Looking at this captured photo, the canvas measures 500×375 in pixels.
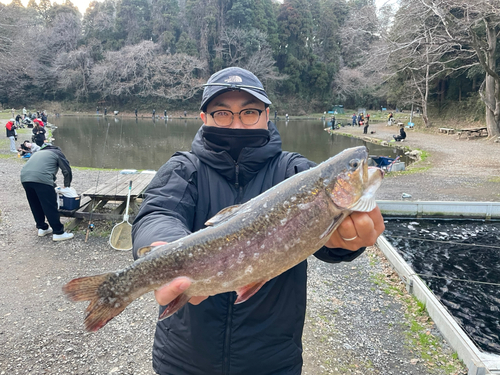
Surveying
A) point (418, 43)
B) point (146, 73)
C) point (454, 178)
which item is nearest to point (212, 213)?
point (454, 178)

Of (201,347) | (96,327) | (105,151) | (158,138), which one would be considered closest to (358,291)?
(201,347)

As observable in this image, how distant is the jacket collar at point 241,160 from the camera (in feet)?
8.09

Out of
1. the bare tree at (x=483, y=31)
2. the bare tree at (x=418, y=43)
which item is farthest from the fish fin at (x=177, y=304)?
the bare tree at (x=483, y=31)

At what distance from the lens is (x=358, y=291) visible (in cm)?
616

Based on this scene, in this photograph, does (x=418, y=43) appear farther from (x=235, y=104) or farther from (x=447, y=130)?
(x=235, y=104)

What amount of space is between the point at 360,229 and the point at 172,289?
3.78 feet

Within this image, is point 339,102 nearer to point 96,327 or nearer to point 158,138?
point 158,138

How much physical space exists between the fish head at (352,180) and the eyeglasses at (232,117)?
80cm

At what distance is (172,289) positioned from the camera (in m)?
1.91

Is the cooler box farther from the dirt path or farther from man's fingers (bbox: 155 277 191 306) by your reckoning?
the dirt path

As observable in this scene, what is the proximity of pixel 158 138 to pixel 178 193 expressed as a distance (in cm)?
3237

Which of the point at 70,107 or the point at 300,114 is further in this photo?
the point at 300,114

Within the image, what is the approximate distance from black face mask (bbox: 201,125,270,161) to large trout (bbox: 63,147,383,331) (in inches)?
22.9

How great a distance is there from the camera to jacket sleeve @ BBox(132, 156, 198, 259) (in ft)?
6.84
